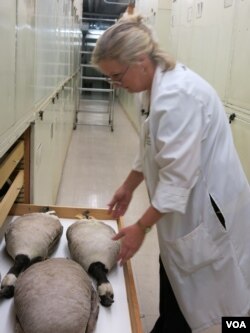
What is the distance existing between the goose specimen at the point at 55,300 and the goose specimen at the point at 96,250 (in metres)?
0.06

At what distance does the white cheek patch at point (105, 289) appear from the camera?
1.16 meters

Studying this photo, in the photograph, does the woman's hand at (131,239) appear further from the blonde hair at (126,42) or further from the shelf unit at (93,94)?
the shelf unit at (93,94)

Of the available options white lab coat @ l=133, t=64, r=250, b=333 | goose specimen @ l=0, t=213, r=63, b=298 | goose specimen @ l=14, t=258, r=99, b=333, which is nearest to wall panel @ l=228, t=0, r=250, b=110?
white lab coat @ l=133, t=64, r=250, b=333

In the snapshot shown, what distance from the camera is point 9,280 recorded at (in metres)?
1.14

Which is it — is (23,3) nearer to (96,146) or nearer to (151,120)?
(151,120)

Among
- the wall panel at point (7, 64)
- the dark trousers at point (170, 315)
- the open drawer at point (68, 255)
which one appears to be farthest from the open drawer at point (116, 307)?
the wall panel at point (7, 64)

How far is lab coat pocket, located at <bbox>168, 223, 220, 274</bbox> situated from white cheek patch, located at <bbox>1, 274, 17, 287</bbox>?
0.52 meters

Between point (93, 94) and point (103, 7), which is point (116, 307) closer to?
point (103, 7)

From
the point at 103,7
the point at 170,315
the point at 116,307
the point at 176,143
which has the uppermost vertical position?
the point at 103,7

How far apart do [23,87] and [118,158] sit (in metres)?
3.63

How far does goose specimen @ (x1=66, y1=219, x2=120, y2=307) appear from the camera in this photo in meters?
1.22

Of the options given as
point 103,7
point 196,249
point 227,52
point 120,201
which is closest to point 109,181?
point 227,52

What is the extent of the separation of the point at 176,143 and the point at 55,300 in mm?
531

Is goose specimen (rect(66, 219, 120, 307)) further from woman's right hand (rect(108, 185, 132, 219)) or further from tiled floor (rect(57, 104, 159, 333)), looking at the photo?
tiled floor (rect(57, 104, 159, 333))
